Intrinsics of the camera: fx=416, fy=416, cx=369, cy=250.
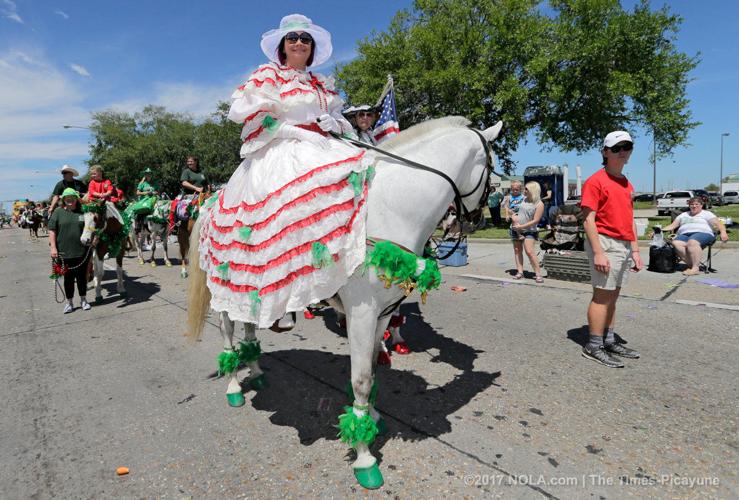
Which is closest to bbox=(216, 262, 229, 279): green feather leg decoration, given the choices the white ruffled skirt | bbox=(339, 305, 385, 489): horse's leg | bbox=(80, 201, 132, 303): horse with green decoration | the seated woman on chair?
the white ruffled skirt

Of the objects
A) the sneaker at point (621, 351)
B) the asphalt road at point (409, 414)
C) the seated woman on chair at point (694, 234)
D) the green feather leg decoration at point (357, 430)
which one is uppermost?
the seated woman on chair at point (694, 234)

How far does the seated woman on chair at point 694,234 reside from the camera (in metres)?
7.79

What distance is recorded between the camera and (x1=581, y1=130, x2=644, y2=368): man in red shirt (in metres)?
3.91

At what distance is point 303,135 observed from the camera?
102 inches

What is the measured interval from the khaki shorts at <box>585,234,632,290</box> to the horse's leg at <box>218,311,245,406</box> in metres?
3.37

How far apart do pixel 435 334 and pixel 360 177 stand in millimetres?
3061

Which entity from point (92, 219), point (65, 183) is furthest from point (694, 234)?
point (65, 183)

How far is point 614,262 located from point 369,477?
9.88ft

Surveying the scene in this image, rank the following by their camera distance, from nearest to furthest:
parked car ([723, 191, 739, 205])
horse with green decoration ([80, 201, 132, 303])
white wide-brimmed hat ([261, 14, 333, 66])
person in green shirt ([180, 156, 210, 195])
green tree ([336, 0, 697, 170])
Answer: white wide-brimmed hat ([261, 14, 333, 66]), horse with green decoration ([80, 201, 132, 303]), person in green shirt ([180, 156, 210, 195]), green tree ([336, 0, 697, 170]), parked car ([723, 191, 739, 205])

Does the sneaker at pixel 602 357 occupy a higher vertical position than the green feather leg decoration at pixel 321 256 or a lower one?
lower

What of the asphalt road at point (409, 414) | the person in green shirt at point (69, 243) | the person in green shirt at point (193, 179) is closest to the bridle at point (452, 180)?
the asphalt road at point (409, 414)

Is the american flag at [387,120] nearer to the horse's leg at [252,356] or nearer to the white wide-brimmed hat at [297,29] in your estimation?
the white wide-brimmed hat at [297,29]

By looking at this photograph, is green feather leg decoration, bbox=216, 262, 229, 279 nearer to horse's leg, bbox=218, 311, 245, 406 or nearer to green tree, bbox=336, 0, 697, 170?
horse's leg, bbox=218, 311, 245, 406

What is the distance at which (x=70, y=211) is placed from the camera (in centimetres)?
671
